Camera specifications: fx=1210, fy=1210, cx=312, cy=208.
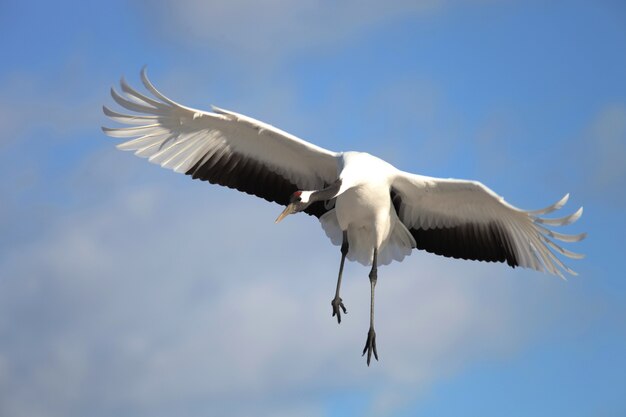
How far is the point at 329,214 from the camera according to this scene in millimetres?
20188

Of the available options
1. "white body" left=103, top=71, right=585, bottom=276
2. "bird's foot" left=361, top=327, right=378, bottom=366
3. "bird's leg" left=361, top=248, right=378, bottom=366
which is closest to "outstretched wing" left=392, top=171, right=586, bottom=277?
"white body" left=103, top=71, right=585, bottom=276

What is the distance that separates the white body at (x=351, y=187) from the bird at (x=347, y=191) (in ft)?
0.05

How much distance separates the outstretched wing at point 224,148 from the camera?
1942 cm

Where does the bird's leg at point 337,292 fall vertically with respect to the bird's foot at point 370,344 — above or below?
above

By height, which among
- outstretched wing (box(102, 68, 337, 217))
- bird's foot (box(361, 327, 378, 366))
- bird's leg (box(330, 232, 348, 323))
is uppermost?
outstretched wing (box(102, 68, 337, 217))

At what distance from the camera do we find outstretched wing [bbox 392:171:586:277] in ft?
62.1

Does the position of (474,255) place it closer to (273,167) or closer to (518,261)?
(518,261)

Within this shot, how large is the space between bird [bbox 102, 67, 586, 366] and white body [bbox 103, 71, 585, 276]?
0.05 feet

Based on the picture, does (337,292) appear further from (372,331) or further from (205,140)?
(205,140)

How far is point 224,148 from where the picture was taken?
20.0 metres

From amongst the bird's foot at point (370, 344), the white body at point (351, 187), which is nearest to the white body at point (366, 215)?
the white body at point (351, 187)

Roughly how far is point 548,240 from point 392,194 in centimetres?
261

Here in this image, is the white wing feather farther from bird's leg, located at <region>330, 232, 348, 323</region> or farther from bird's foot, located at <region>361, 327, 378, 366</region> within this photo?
bird's foot, located at <region>361, 327, 378, 366</region>

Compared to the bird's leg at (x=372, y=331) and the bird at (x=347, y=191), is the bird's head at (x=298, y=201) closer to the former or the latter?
the bird at (x=347, y=191)
